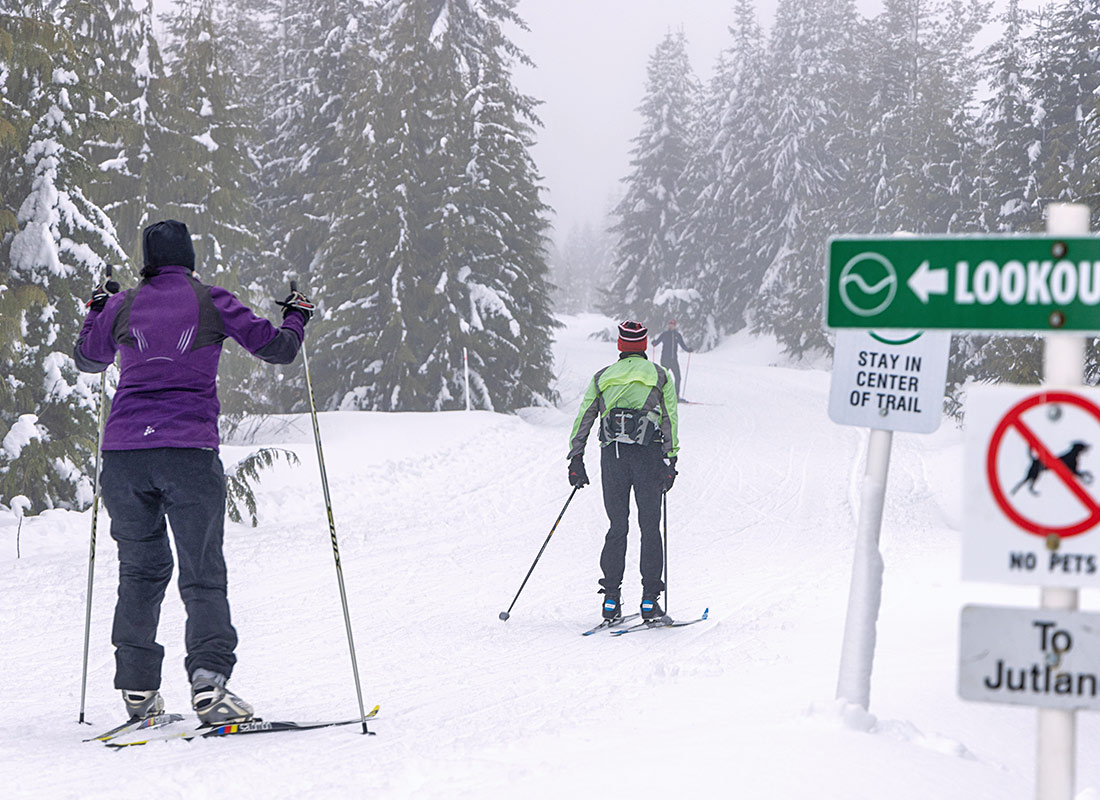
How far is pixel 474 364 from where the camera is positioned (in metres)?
21.7

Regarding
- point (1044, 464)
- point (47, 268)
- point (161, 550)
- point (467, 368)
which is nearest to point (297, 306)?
point (161, 550)

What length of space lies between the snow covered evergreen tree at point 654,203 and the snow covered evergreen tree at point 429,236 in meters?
23.9

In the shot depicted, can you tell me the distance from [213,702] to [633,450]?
3.89m

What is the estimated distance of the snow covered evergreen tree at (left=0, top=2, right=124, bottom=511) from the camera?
10539 millimetres

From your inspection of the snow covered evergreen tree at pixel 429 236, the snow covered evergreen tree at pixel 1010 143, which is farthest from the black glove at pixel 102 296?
the snow covered evergreen tree at pixel 1010 143

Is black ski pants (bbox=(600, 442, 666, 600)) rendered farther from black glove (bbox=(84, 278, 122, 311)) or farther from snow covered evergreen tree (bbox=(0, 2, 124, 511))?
snow covered evergreen tree (bbox=(0, 2, 124, 511))

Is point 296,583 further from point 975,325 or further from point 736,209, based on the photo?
point 736,209

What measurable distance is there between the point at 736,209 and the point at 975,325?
141 feet

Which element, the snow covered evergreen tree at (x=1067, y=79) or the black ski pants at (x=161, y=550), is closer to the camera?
the black ski pants at (x=161, y=550)

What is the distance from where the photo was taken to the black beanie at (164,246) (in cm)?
455

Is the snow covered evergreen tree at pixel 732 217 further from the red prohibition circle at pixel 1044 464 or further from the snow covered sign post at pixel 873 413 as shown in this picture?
the red prohibition circle at pixel 1044 464

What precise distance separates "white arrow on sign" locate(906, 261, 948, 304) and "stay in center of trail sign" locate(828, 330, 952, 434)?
2055 millimetres

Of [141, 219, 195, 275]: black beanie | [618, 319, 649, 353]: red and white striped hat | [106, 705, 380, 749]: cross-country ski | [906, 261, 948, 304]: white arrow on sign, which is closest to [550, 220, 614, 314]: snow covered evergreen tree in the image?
[618, 319, 649, 353]: red and white striped hat

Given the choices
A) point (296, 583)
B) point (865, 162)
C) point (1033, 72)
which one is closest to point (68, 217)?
point (296, 583)
